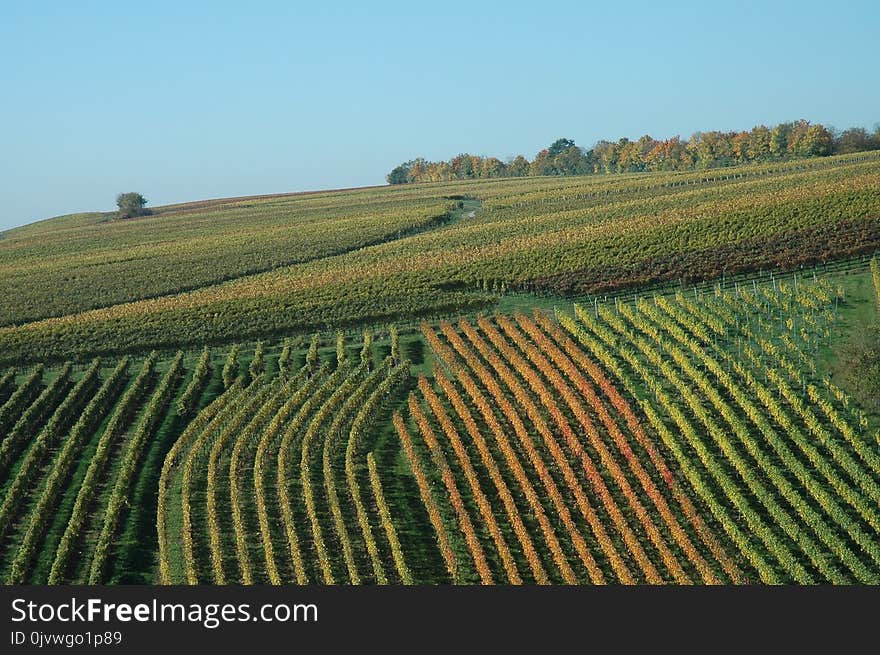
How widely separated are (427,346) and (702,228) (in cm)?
3249

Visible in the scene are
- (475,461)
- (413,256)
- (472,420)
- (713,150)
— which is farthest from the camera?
(713,150)

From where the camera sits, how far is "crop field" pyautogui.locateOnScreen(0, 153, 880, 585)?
3198cm

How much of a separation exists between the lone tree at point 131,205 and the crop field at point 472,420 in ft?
301

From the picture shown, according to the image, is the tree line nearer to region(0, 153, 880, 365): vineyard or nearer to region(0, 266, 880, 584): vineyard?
region(0, 153, 880, 365): vineyard

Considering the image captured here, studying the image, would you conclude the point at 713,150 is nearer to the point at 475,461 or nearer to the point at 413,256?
the point at 413,256

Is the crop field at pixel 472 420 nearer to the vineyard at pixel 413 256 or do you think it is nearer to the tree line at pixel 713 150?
the vineyard at pixel 413 256

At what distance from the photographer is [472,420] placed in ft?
135

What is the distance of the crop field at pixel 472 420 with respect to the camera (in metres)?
32.0

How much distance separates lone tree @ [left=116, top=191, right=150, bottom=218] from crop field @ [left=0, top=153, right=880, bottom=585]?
9173 cm

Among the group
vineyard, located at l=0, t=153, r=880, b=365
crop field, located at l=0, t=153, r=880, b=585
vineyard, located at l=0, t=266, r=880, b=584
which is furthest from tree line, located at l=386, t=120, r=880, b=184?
vineyard, located at l=0, t=266, r=880, b=584

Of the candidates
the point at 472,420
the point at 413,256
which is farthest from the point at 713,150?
the point at 472,420

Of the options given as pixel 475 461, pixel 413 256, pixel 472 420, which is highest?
pixel 413 256

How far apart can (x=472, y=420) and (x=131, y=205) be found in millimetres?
138415

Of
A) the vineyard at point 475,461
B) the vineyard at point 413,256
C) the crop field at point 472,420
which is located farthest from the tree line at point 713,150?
the vineyard at point 475,461
